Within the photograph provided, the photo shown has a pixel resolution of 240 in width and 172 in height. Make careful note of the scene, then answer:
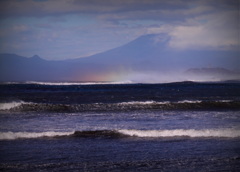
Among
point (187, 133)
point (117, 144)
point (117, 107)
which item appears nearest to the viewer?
point (117, 144)

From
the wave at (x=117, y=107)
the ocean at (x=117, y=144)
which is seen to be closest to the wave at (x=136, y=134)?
the ocean at (x=117, y=144)

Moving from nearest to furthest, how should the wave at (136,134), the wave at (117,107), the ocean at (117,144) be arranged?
the ocean at (117,144)
the wave at (136,134)
the wave at (117,107)

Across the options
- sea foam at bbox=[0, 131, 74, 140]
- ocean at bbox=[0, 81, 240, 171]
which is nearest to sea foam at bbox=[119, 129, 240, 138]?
ocean at bbox=[0, 81, 240, 171]

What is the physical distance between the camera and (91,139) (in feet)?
26.5

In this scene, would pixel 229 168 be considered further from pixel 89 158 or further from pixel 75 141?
pixel 75 141

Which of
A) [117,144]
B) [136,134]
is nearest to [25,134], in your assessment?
[117,144]

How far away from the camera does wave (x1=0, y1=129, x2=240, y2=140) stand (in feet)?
27.1

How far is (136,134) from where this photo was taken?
8547 millimetres

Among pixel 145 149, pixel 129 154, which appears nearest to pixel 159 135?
pixel 145 149

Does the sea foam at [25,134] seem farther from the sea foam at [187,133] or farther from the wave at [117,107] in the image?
the wave at [117,107]

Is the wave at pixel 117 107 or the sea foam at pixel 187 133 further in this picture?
the wave at pixel 117 107

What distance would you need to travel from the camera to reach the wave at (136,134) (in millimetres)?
8250

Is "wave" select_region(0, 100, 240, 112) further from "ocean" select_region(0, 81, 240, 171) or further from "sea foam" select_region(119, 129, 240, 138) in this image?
"sea foam" select_region(119, 129, 240, 138)

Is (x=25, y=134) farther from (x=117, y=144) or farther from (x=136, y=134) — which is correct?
(x=136, y=134)
